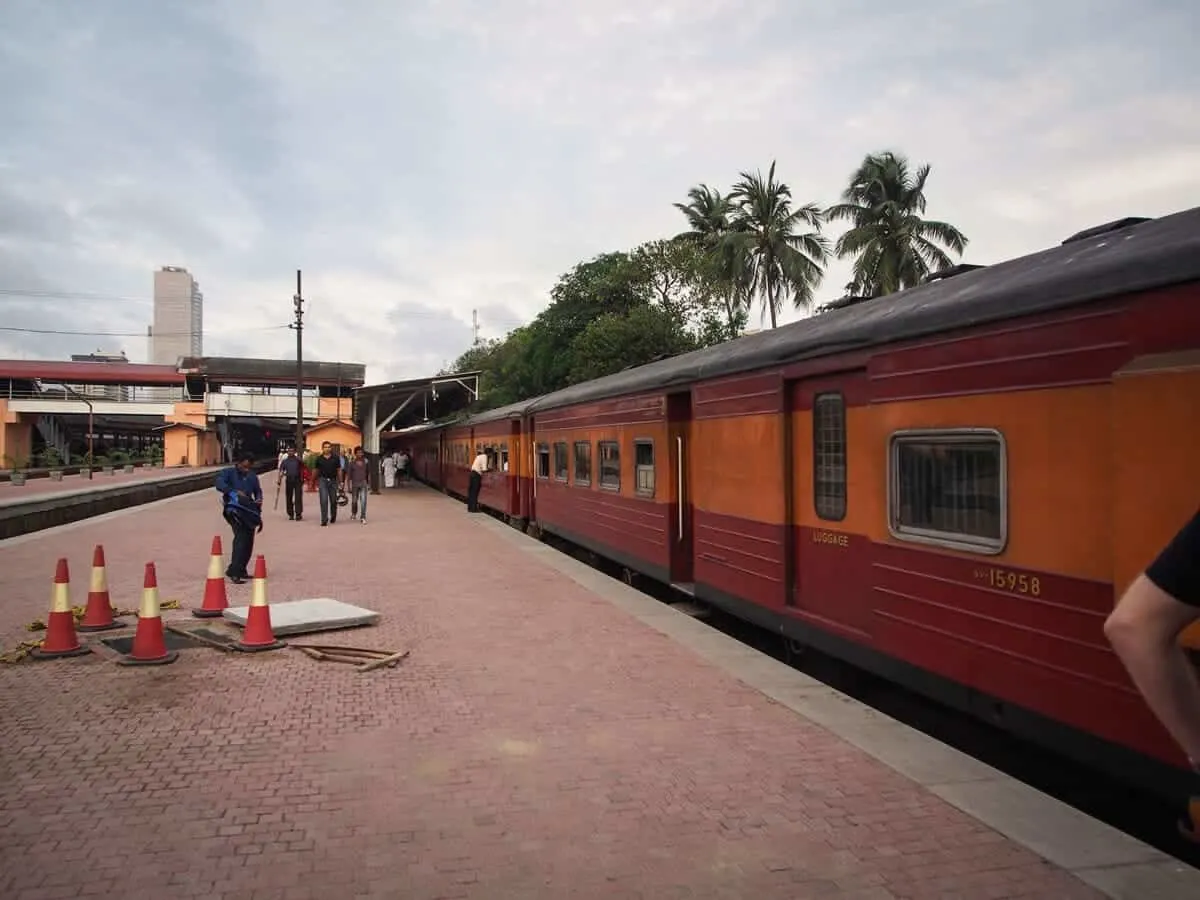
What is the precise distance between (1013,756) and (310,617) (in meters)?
6.14

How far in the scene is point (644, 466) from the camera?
10859mm

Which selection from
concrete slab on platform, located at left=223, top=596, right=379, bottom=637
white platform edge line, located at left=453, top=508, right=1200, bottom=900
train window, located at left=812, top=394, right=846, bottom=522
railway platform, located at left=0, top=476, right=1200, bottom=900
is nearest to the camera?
white platform edge line, located at left=453, top=508, right=1200, bottom=900

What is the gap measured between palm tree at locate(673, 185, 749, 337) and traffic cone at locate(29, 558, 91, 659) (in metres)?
33.1

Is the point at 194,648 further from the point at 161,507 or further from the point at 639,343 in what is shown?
the point at 639,343

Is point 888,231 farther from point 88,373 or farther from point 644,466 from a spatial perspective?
point 88,373

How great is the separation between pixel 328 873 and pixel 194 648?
15.9ft

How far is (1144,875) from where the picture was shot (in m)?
3.56

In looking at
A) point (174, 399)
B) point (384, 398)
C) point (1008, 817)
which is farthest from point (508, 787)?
point (174, 399)

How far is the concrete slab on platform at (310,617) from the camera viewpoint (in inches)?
329

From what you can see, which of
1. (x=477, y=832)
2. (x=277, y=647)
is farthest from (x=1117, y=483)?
(x=277, y=647)

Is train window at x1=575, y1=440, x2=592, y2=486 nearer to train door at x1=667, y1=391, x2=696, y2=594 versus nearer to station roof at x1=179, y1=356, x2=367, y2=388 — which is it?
train door at x1=667, y1=391, x2=696, y2=594

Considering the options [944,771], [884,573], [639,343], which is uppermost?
[639,343]

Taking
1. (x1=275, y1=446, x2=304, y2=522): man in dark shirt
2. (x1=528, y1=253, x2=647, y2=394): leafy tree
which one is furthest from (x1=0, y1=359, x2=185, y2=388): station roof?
(x1=275, y1=446, x2=304, y2=522): man in dark shirt

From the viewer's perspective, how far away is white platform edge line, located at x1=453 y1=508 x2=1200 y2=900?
3.52 meters
